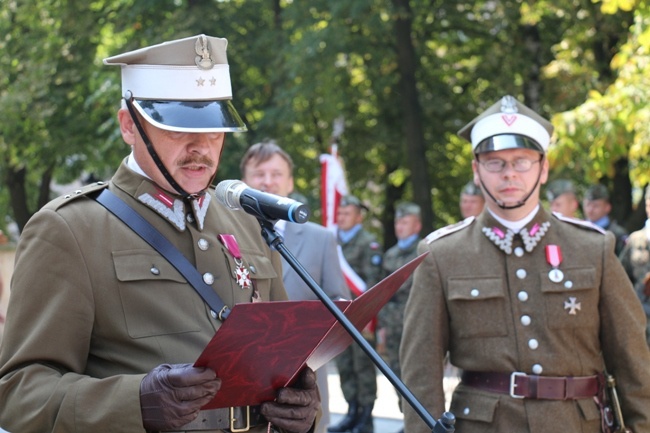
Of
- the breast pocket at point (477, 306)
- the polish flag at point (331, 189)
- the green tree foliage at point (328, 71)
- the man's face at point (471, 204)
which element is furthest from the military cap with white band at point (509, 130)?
the green tree foliage at point (328, 71)

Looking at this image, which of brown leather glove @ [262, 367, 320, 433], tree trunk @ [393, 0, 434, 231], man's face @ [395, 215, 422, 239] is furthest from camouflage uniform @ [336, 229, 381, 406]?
brown leather glove @ [262, 367, 320, 433]

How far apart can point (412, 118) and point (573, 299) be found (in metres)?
13.7

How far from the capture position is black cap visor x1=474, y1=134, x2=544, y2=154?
15.8 feet

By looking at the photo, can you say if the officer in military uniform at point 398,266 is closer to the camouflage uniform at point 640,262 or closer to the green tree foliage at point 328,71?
the camouflage uniform at point 640,262

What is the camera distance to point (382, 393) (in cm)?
1395

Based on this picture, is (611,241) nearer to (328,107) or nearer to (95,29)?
(328,107)

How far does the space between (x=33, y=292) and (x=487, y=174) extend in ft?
7.74

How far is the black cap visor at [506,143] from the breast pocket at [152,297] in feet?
6.51

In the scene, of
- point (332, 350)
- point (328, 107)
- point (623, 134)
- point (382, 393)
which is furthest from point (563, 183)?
point (332, 350)

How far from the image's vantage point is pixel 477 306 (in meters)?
4.70

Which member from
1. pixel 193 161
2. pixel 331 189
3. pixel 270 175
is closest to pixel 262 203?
pixel 193 161

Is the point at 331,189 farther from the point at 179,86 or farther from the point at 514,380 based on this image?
the point at 179,86

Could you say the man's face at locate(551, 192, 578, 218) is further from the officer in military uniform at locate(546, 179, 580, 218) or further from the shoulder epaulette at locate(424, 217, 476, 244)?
the shoulder epaulette at locate(424, 217, 476, 244)

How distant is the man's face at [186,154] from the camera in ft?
11.0
